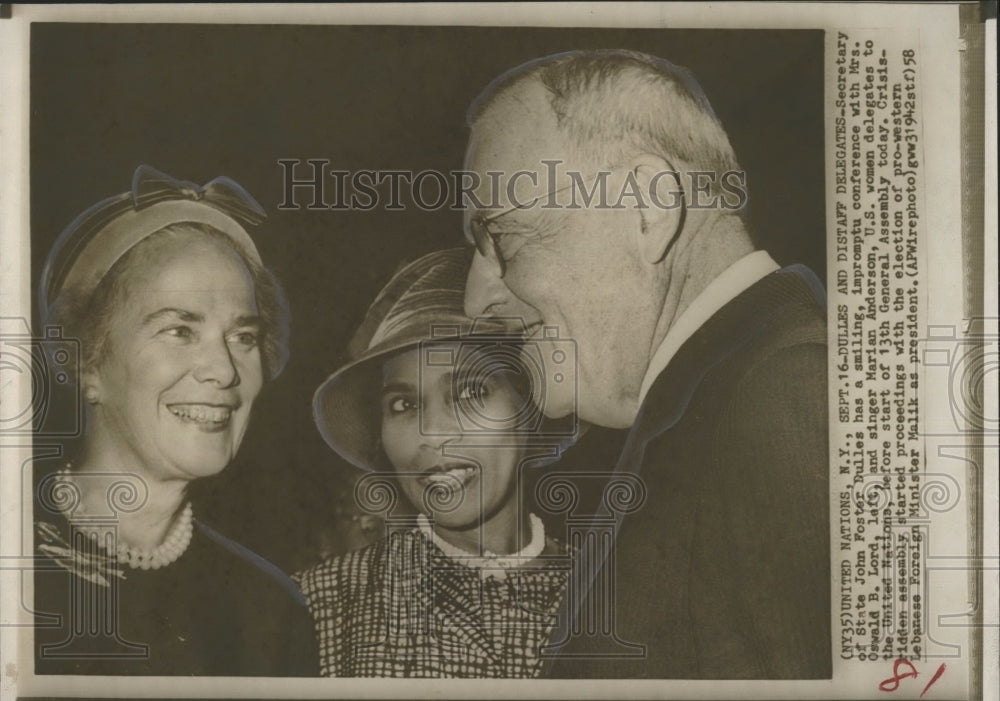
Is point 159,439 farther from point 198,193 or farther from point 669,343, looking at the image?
point 669,343

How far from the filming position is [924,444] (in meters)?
1.99

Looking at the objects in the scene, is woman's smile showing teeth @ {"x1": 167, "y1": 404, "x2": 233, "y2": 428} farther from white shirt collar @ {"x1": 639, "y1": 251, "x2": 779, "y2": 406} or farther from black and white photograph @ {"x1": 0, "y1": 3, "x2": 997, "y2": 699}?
white shirt collar @ {"x1": 639, "y1": 251, "x2": 779, "y2": 406}

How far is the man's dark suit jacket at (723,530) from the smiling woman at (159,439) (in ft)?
3.15

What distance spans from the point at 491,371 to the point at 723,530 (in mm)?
789

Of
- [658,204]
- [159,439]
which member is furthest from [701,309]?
[159,439]

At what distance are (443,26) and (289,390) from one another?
3.72 ft

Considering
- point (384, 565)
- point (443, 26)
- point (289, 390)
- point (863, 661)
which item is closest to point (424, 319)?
point (289, 390)

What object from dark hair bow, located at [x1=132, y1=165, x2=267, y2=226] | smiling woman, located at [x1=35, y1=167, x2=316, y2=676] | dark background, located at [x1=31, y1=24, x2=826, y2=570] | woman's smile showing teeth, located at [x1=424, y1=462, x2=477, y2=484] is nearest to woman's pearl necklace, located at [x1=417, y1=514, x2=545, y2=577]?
woman's smile showing teeth, located at [x1=424, y1=462, x2=477, y2=484]

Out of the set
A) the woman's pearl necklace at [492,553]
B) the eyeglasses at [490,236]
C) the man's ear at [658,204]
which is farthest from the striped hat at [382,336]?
the man's ear at [658,204]

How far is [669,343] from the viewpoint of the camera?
6.50ft

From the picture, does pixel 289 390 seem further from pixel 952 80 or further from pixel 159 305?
pixel 952 80

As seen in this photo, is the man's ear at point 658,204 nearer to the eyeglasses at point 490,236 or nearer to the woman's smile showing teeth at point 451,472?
the eyeglasses at point 490,236

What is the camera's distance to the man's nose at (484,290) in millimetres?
1981

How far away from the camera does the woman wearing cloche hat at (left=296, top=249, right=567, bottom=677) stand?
1.97 metres
